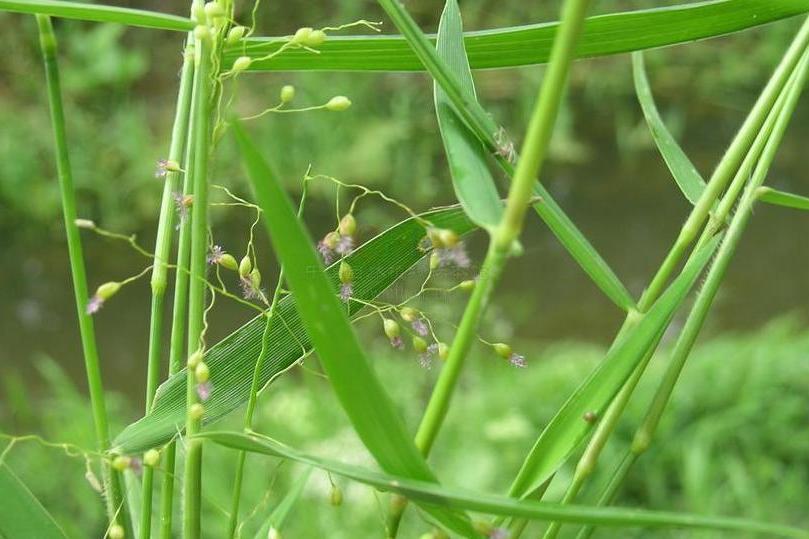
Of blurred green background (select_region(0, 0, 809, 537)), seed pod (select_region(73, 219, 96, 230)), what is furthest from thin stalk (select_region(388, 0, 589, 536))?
blurred green background (select_region(0, 0, 809, 537))

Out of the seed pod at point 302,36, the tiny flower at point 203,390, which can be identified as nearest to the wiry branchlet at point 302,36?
the seed pod at point 302,36

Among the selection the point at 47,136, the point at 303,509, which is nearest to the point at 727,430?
the point at 303,509

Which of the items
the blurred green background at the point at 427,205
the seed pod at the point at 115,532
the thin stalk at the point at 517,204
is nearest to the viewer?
the thin stalk at the point at 517,204

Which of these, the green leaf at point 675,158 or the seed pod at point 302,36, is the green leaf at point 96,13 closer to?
the seed pod at point 302,36

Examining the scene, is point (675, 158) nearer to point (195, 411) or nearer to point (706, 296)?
point (706, 296)

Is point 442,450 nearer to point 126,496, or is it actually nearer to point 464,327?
point 126,496

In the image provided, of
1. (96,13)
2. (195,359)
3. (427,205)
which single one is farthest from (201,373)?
(427,205)

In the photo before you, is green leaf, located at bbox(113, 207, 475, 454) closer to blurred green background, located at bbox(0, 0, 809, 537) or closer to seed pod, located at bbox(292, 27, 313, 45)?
seed pod, located at bbox(292, 27, 313, 45)
